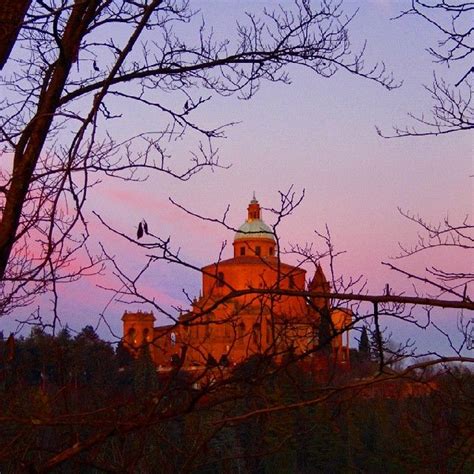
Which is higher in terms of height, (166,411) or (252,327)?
(252,327)

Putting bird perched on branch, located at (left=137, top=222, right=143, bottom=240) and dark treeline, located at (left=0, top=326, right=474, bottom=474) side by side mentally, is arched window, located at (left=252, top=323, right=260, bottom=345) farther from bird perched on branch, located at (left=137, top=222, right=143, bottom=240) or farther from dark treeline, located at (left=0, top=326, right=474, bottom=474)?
bird perched on branch, located at (left=137, top=222, right=143, bottom=240)

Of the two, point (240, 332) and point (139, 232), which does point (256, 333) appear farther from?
point (139, 232)

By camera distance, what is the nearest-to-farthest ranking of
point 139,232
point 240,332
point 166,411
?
point 166,411
point 139,232
point 240,332

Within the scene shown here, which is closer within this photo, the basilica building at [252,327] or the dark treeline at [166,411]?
the dark treeline at [166,411]

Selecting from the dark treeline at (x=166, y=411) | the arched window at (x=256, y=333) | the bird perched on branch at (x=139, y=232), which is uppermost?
the bird perched on branch at (x=139, y=232)

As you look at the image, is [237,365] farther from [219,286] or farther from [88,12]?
[88,12]

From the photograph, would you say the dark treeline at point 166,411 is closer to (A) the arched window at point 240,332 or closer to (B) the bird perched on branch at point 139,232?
(A) the arched window at point 240,332

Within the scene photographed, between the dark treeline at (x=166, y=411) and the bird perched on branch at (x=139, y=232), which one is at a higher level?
the bird perched on branch at (x=139, y=232)

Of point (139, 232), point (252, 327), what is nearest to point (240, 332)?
point (252, 327)

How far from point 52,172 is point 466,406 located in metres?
1.58

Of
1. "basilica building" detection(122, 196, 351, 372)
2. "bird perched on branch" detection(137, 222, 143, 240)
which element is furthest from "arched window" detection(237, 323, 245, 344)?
"bird perched on branch" detection(137, 222, 143, 240)

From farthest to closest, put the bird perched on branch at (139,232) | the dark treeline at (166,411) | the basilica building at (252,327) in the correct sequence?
the bird perched on branch at (139,232), the basilica building at (252,327), the dark treeline at (166,411)

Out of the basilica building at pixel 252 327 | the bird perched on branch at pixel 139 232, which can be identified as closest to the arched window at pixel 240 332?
the basilica building at pixel 252 327

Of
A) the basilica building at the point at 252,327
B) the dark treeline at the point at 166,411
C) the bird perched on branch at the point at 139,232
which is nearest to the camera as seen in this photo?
the dark treeline at the point at 166,411
